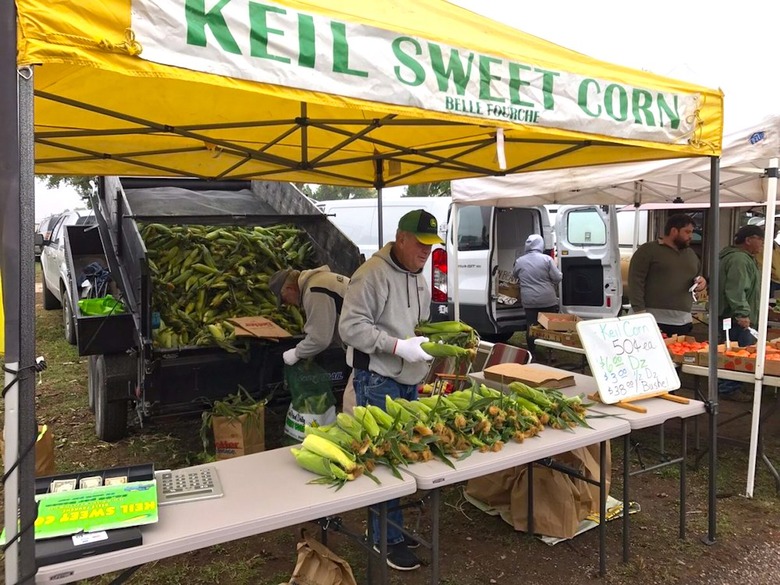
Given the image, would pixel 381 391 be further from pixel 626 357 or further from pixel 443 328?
pixel 626 357

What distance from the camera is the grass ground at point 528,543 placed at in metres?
3.35

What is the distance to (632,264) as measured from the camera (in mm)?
5887

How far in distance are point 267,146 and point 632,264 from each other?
373 centimetres

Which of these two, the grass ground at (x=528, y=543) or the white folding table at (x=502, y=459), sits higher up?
the white folding table at (x=502, y=459)

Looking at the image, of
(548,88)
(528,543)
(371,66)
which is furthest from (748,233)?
(371,66)

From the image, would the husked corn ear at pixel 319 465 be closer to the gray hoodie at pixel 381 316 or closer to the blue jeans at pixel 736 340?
the gray hoodie at pixel 381 316

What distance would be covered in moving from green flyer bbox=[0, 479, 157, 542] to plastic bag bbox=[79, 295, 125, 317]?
291 centimetres

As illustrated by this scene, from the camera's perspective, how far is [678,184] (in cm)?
677

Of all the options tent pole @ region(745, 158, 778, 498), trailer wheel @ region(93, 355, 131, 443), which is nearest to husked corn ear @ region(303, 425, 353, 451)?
trailer wheel @ region(93, 355, 131, 443)

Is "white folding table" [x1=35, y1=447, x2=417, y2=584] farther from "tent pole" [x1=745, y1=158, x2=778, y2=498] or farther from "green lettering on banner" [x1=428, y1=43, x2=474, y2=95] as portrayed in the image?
"tent pole" [x1=745, y1=158, x2=778, y2=498]

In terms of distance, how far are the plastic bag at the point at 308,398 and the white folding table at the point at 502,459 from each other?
1.82 metres

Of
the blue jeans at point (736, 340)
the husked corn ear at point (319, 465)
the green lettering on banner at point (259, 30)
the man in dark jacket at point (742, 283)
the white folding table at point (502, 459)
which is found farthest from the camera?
the blue jeans at point (736, 340)

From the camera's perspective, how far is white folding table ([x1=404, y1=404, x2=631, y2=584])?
2.44m

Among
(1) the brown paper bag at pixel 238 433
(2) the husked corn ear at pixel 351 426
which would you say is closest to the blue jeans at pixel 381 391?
(2) the husked corn ear at pixel 351 426
